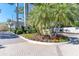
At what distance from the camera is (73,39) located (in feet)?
16.5

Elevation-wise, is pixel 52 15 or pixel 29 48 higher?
pixel 52 15

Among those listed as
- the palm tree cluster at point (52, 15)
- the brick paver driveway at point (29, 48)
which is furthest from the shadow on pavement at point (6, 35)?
the palm tree cluster at point (52, 15)

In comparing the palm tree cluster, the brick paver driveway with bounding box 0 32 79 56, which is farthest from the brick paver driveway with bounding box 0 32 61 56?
the palm tree cluster

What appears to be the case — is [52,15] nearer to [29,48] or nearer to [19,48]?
[29,48]

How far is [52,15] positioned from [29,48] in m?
0.76

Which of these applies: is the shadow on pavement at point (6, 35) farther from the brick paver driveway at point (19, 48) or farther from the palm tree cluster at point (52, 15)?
the palm tree cluster at point (52, 15)

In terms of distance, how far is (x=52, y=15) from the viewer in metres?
4.95

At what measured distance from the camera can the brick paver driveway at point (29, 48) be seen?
495cm

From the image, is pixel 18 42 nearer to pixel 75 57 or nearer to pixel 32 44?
pixel 32 44

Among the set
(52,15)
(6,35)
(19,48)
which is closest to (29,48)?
(19,48)

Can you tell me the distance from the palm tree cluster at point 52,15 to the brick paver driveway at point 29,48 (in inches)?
14.2

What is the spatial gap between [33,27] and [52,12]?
0.46 metres

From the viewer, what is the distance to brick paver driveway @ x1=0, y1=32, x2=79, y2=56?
495 cm

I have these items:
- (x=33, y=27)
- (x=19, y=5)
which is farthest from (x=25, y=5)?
(x=33, y=27)
